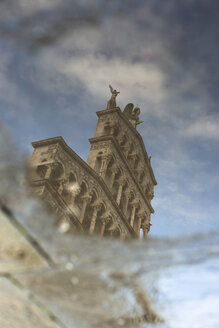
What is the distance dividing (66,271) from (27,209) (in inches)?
29.4

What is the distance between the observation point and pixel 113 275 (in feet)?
9.41

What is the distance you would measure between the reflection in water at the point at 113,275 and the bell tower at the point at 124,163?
1582 cm

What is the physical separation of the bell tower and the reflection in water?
15.8 m

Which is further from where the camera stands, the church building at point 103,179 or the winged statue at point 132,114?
the winged statue at point 132,114

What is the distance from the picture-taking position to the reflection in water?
8.32 ft

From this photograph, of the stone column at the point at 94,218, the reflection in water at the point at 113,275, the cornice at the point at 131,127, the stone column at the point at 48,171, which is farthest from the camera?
the cornice at the point at 131,127

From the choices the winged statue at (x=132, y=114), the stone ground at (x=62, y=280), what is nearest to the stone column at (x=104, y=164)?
the winged statue at (x=132, y=114)

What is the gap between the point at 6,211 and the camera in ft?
8.10

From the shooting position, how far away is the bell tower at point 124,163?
20.4 metres

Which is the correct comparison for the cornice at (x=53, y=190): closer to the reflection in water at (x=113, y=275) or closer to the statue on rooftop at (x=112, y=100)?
the reflection in water at (x=113, y=275)

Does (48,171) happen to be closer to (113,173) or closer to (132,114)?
(113,173)

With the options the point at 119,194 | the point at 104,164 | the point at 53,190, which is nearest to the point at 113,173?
the point at 104,164

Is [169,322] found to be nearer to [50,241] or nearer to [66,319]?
[66,319]

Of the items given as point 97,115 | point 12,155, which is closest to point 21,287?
point 12,155
